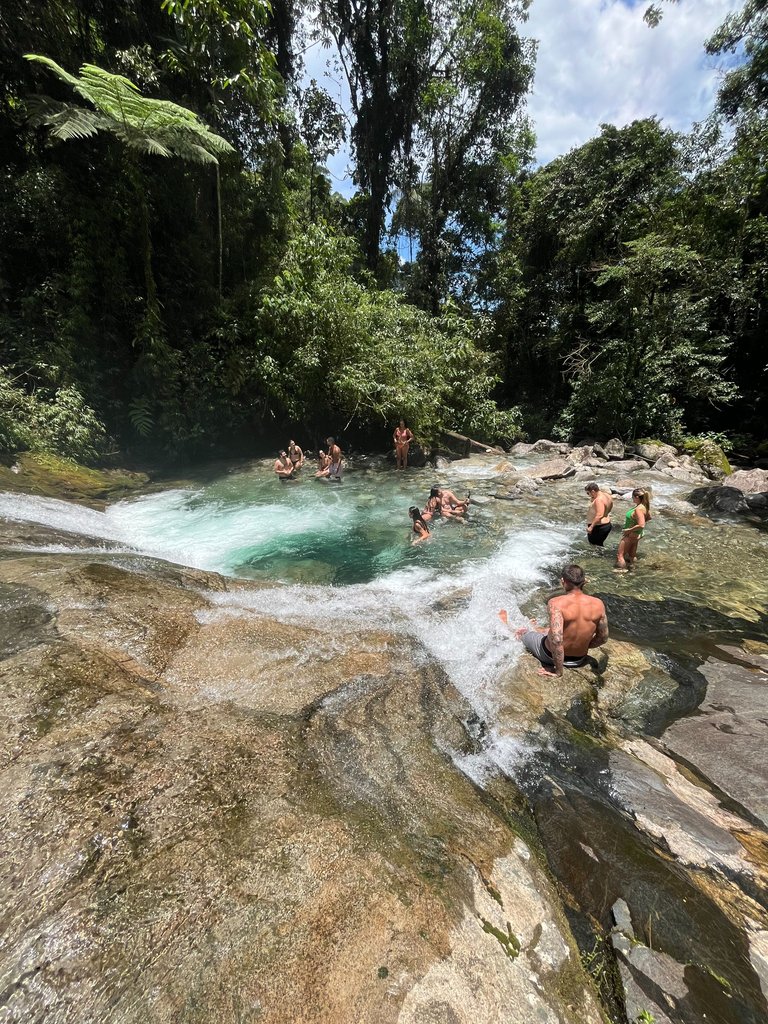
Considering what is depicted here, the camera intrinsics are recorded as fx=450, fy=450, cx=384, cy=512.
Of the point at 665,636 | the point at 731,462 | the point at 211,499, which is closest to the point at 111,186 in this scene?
the point at 211,499

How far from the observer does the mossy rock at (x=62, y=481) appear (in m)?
8.51

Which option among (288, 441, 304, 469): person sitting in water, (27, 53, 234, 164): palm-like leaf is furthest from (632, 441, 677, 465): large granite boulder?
(27, 53, 234, 164): palm-like leaf

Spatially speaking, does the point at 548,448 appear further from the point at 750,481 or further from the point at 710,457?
the point at 750,481

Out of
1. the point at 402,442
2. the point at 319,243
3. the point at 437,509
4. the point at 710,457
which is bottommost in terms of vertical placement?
the point at 437,509

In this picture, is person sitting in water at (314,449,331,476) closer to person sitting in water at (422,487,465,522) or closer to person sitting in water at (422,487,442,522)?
person sitting in water at (422,487,465,522)

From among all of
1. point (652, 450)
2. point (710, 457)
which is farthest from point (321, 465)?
point (710, 457)

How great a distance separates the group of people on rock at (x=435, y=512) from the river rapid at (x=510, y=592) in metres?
0.29

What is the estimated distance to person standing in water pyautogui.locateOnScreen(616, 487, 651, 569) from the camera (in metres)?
6.97

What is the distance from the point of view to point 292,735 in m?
3.10

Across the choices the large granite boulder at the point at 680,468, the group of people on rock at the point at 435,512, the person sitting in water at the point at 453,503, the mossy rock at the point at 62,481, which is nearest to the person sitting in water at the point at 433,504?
the group of people on rock at the point at 435,512

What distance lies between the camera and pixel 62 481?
948 cm

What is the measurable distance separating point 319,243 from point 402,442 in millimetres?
7374

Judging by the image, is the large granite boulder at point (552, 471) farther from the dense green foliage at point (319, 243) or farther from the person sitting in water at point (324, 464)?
the person sitting in water at point (324, 464)

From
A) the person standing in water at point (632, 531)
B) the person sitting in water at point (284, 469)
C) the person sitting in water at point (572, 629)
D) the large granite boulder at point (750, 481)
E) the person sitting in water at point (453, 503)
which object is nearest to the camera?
the person sitting in water at point (572, 629)
